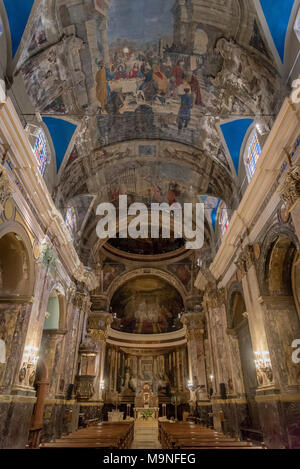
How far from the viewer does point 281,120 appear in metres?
8.16

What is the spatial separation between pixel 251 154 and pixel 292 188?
16.2 feet

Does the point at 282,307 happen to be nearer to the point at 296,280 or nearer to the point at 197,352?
the point at 296,280

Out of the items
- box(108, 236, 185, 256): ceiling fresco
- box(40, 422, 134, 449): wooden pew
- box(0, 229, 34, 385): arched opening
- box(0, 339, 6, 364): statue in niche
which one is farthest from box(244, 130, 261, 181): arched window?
box(108, 236, 185, 256): ceiling fresco

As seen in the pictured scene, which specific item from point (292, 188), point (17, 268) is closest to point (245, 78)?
point (292, 188)

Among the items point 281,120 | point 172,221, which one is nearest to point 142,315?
point 172,221

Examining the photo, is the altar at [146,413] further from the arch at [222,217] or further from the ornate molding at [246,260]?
the ornate molding at [246,260]

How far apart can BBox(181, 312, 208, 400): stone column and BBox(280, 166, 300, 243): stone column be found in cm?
1566

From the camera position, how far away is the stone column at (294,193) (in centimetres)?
772

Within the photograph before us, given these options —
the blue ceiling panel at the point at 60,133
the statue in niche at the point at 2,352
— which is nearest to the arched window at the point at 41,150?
the blue ceiling panel at the point at 60,133

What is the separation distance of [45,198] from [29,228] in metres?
1.35

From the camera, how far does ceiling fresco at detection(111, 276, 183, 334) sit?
1166 inches

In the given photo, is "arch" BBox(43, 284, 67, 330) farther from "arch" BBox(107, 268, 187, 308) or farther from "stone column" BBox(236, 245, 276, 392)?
"arch" BBox(107, 268, 187, 308)

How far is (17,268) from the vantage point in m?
10.1

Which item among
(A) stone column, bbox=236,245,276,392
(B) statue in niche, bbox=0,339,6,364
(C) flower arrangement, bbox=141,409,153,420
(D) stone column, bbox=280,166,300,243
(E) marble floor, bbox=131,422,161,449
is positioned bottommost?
(E) marble floor, bbox=131,422,161,449
